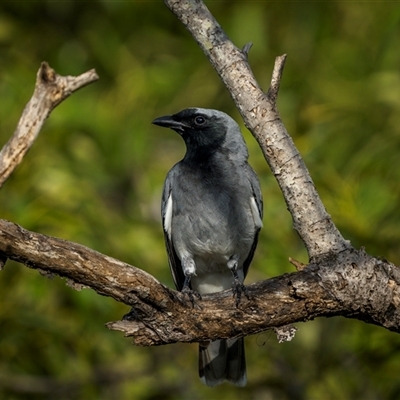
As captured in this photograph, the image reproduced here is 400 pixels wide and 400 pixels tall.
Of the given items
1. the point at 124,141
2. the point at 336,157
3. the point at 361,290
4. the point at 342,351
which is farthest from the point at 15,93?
the point at 361,290

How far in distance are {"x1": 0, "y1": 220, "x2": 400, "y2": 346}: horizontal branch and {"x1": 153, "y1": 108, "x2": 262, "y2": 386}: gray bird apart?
1525 millimetres

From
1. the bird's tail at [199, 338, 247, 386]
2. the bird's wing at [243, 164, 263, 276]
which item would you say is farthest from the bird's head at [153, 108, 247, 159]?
the bird's tail at [199, 338, 247, 386]

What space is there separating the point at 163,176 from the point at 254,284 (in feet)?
9.04

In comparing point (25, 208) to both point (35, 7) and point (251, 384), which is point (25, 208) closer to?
point (251, 384)

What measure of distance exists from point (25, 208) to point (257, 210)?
167cm

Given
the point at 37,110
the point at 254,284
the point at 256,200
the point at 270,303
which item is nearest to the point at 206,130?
the point at 256,200

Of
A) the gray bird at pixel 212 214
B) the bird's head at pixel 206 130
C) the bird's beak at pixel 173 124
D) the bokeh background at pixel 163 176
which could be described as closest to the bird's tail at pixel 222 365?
the gray bird at pixel 212 214

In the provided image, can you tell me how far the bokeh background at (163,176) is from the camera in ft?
19.7

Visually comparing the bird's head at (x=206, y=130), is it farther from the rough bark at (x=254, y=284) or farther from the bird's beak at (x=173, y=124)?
the rough bark at (x=254, y=284)

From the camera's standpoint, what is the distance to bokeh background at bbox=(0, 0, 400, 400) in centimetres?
601

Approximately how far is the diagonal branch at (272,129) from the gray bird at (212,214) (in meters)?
1.40

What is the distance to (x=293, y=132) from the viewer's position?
705 centimetres

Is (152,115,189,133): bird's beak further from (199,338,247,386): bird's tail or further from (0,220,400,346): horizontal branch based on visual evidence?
(0,220,400,346): horizontal branch

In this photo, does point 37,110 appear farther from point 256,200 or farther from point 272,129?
point 256,200
